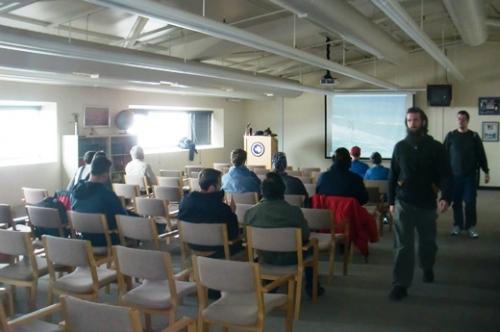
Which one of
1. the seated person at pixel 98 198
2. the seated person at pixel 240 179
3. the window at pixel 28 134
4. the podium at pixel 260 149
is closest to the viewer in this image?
the seated person at pixel 98 198

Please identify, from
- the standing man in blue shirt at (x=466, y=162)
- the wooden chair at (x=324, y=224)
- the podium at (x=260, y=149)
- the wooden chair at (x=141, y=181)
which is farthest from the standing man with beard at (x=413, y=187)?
the podium at (x=260, y=149)

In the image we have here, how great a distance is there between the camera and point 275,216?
4281mm

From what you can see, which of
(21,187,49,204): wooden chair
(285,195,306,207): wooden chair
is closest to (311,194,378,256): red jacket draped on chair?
(285,195,306,207): wooden chair

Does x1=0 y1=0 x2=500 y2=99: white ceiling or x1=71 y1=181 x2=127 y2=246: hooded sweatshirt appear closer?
x1=71 y1=181 x2=127 y2=246: hooded sweatshirt

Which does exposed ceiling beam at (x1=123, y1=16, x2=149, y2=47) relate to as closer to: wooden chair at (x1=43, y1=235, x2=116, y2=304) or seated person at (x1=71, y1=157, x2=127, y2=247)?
seated person at (x1=71, y1=157, x2=127, y2=247)

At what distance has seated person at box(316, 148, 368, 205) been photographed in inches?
223

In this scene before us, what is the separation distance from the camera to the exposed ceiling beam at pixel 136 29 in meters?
7.21

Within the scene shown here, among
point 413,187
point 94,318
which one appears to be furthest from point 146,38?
point 94,318

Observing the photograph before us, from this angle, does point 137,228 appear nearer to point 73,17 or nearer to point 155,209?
point 155,209

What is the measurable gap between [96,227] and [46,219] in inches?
24.5

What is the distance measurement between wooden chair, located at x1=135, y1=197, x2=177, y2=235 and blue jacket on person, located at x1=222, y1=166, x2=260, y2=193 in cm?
105

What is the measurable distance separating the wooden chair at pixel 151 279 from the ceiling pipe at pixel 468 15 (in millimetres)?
4193

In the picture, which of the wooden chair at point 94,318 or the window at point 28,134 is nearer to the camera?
the wooden chair at point 94,318

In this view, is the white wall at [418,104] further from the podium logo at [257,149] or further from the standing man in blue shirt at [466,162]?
the standing man in blue shirt at [466,162]
